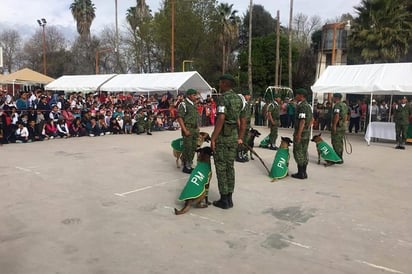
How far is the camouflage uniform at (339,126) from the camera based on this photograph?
954cm

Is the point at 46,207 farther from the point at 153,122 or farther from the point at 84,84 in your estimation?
the point at 84,84

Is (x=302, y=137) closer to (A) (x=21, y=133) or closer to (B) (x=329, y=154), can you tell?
(B) (x=329, y=154)

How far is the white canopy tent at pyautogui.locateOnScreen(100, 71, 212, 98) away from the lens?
1961 cm

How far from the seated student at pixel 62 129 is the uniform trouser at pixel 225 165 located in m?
9.96

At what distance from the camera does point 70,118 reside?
48.0 feet

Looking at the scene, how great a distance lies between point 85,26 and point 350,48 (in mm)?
40500

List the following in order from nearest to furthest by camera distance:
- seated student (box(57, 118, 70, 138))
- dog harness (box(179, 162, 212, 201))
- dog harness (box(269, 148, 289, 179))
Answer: dog harness (box(179, 162, 212, 201)) < dog harness (box(269, 148, 289, 179)) < seated student (box(57, 118, 70, 138))

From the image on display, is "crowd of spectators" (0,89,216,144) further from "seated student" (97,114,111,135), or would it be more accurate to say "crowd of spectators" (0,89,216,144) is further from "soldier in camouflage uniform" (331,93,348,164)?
"soldier in camouflage uniform" (331,93,348,164)

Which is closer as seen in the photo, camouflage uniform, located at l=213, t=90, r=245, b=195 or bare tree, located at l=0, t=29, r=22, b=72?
camouflage uniform, located at l=213, t=90, r=245, b=195

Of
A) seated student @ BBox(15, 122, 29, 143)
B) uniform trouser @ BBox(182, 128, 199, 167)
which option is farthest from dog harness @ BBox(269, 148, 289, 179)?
seated student @ BBox(15, 122, 29, 143)

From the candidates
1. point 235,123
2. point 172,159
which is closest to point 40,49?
point 172,159

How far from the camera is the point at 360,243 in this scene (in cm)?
452

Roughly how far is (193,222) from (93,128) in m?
10.9

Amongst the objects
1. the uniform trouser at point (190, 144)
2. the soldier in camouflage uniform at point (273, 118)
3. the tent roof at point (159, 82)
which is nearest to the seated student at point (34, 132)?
the uniform trouser at point (190, 144)
